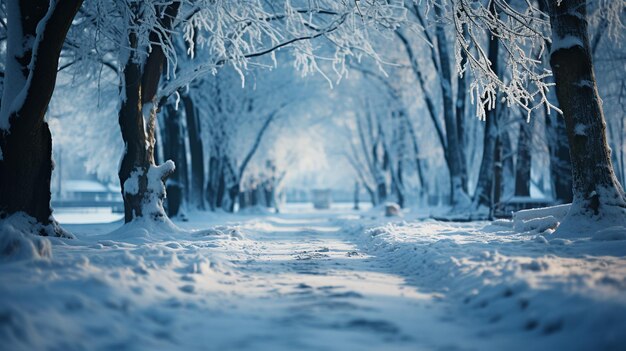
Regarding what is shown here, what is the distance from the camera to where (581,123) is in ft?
28.4

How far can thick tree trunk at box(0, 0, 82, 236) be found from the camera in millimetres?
7625

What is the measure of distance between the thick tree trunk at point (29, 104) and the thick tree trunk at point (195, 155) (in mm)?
13210

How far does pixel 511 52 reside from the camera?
9820 mm

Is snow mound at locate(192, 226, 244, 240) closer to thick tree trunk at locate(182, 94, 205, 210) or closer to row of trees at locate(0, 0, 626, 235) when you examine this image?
row of trees at locate(0, 0, 626, 235)

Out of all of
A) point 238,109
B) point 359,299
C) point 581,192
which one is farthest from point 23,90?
point 238,109

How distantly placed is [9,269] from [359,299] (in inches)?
136

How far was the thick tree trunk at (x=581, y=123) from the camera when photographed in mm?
8492

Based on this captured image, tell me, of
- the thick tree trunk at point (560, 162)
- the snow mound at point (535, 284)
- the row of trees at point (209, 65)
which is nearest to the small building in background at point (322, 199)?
the row of trees at point (209, 65)

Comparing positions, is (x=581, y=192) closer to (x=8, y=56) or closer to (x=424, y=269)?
(x=424, y=269)

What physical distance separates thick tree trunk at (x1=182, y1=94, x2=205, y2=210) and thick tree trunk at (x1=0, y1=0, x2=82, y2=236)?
43.3 ft

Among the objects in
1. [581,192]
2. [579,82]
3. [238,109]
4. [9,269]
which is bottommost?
[9,269]

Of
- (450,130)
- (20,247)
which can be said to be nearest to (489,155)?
(450,130)

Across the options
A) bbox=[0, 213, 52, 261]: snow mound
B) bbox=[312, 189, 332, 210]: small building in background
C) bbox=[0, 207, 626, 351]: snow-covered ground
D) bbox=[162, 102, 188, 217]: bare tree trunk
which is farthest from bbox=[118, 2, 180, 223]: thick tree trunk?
bbox=[312, 189, 332, 210]: small building in background

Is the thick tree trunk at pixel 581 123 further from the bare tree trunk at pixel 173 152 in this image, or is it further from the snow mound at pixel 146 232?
the bare tree trunk at pixel 173 152
